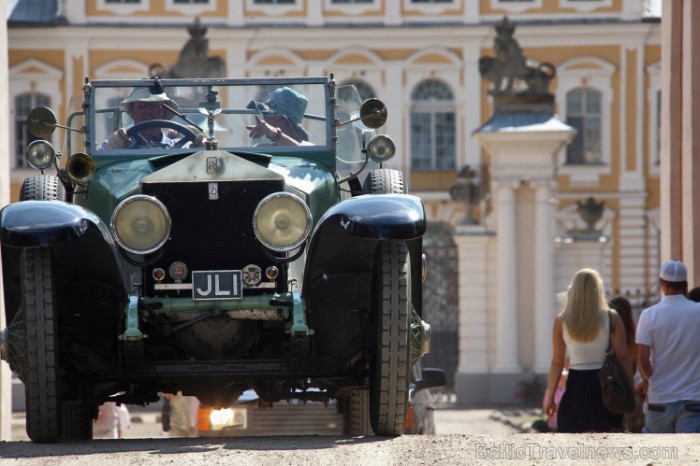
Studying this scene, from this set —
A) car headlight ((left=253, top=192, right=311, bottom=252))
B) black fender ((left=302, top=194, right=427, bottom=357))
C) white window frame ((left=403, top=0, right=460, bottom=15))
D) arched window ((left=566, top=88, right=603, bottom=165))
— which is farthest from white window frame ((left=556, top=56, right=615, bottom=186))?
car headlight ((left=253, top=192, right=311, bottom=252))

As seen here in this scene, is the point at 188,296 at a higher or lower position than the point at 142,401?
higher

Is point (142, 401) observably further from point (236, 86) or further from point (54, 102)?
point (54, 102)

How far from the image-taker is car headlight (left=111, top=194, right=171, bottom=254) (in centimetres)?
908

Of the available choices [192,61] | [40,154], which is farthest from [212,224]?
[192,61]

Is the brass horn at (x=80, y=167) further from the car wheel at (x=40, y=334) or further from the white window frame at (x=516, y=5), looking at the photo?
the white window frame at (x=516, y=5)

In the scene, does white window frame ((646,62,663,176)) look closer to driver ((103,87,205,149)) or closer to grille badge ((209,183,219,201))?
driver ((103,87,205,149))

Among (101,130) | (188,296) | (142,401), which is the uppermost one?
(101,130)

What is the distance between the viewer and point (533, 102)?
28703mm

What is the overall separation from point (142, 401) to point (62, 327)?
3.66 feet

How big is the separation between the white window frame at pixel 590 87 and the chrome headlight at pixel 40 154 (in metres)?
39.1

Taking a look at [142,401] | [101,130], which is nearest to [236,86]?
[101,130]

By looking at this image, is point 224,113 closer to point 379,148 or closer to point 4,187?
point 379,148

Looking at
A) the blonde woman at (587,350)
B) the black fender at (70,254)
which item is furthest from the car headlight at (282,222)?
the blonde woman at (587,350)

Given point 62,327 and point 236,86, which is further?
point 236,86
